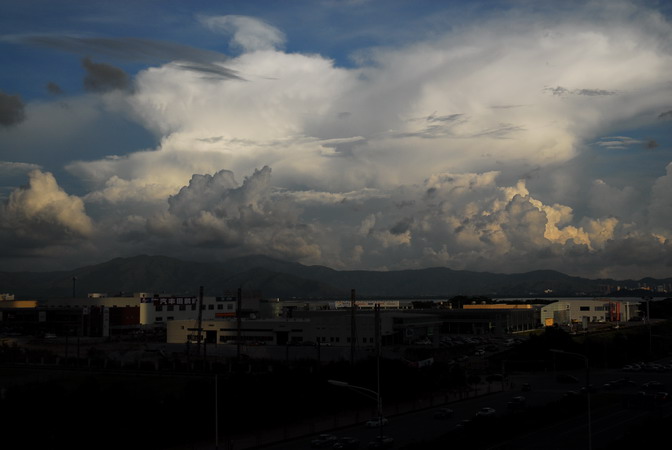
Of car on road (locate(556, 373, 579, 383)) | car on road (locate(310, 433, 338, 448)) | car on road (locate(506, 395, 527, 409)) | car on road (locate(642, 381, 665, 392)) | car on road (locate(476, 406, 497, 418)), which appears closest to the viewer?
car on road (locate(310, 433, 338, 448))

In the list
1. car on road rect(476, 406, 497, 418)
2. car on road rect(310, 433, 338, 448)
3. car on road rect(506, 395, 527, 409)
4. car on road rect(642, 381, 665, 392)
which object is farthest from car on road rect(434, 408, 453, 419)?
car on road rect(642, 381, 665, 392)

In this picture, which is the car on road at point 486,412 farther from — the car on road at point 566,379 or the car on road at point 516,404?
the car on road at point 566,379

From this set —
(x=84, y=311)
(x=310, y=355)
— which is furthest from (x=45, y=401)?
(x=84, y=311)

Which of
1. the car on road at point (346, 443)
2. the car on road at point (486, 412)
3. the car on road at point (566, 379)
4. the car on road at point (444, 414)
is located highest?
the car on road at point (346, 443)

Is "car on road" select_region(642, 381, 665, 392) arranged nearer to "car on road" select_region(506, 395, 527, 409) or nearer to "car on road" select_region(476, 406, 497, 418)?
"car on road" select_region(506, 395, 527, 409)

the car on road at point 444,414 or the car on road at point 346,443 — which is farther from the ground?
the car on road at point 346,443

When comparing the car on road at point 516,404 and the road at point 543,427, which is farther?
the car on road at point 516,404

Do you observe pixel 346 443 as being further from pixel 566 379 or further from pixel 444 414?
pixel 566 379

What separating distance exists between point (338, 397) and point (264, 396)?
9249 mm

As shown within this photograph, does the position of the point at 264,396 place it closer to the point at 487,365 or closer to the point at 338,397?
the point at 338,397

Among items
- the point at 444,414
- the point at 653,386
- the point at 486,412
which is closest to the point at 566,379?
the point at 653,386

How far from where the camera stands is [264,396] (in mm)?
68312

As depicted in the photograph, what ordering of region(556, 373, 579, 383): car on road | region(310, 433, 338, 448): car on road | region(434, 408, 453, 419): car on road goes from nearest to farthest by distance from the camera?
region(310, 433, 338, 448): car on road → region(434, 408, 453, 419): car on road → region(556, 373, 579, 383): car on road

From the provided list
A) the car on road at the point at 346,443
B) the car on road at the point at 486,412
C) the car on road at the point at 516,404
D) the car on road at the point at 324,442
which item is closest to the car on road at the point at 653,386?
the car on road at the point at 516,404
